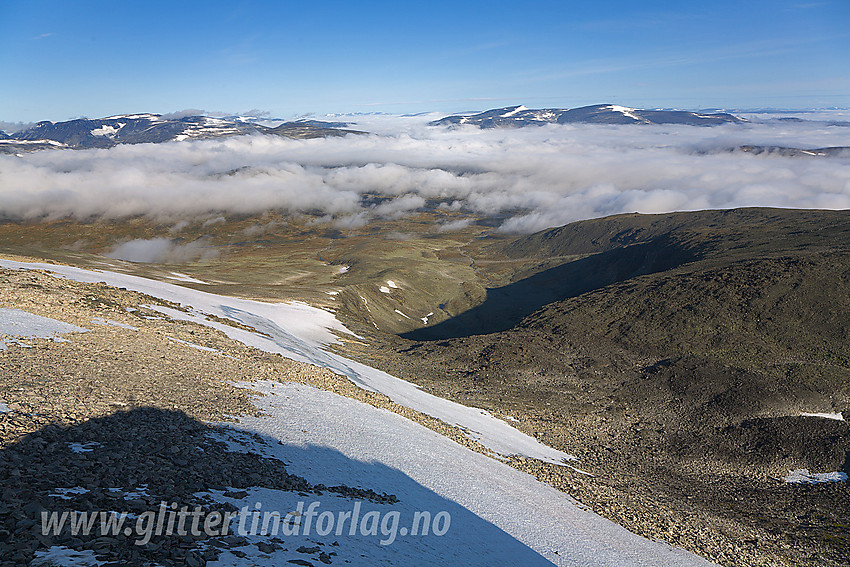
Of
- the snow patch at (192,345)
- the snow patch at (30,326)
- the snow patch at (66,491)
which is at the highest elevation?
the snow patch at (30,326)

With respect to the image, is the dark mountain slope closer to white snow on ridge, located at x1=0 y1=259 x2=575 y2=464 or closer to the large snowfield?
white snow on ridge, located at x1=0 y1=259 x2=575 y2=464

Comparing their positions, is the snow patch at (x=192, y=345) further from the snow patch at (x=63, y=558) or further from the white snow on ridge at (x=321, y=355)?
the snow patch at (x=63, y=558)

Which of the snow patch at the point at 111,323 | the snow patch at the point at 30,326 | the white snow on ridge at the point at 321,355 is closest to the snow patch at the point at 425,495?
the white snow on ridge at the point at 321,355

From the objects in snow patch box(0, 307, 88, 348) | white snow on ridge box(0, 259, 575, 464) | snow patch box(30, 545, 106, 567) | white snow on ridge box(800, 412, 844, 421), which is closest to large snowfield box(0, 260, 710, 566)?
snow patch box(0, 307, 88, 348)

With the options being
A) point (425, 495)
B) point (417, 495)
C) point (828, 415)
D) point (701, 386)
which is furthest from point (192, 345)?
point (828, 415)

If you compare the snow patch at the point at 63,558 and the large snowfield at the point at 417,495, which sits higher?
the snow patch at the point at 63,558

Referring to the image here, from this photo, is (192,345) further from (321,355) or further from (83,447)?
(321,355)

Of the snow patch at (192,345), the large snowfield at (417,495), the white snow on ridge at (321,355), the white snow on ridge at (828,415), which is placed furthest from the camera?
the white snow on ridge at (828,415)

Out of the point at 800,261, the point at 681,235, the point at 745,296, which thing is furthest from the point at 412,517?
the point at 681,235
